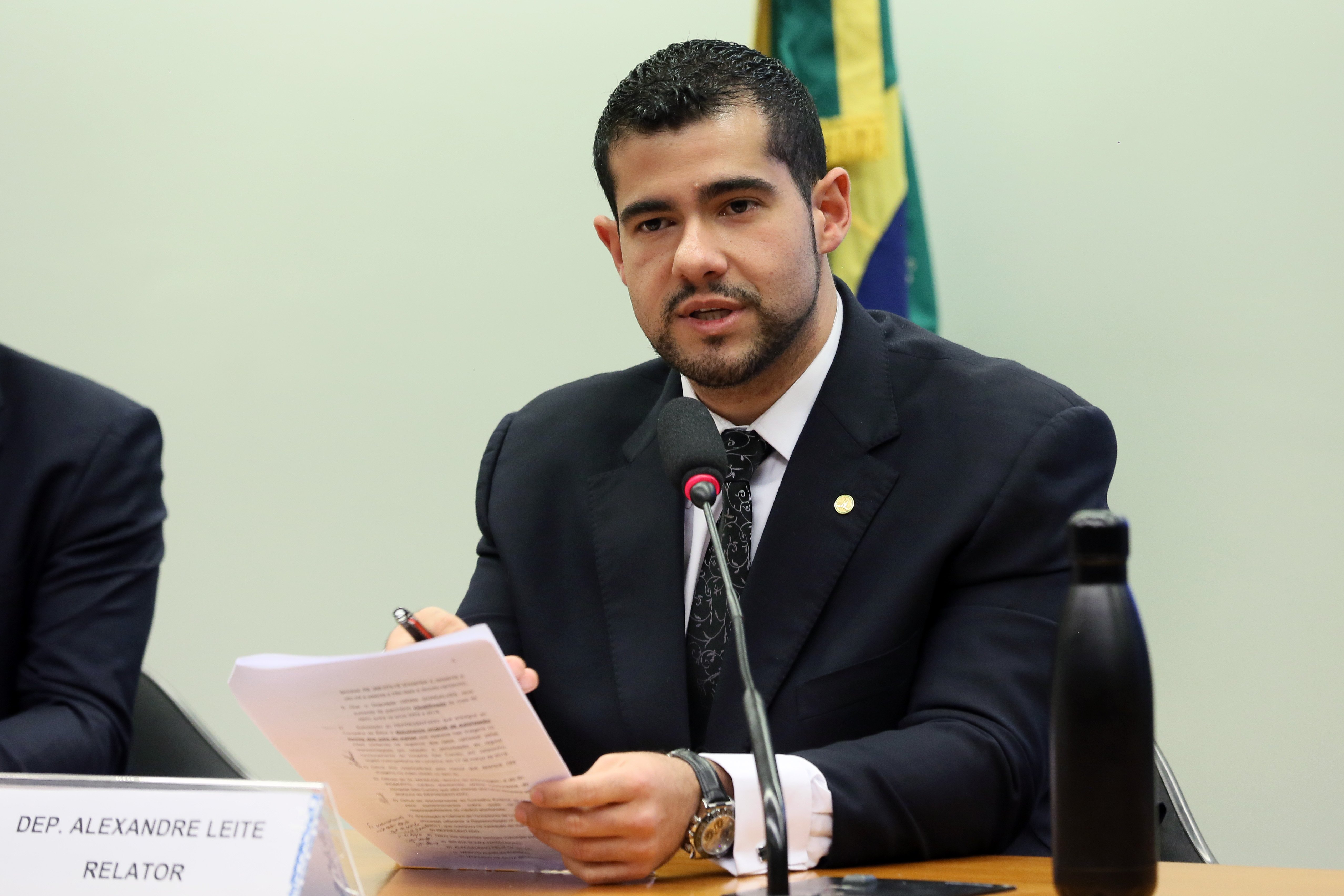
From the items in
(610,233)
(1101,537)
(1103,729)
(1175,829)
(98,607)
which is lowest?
(1175,829)

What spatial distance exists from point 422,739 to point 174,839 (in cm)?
21

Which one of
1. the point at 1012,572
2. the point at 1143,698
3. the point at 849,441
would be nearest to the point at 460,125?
the point at 849,441

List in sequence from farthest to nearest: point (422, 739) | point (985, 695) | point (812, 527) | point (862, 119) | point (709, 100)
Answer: point (862, 119) → point (709, 100) → point (812, 527) → point (985, 695) → point (422, 739)

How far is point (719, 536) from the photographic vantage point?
1.22 metres

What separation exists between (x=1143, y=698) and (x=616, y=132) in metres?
1.26

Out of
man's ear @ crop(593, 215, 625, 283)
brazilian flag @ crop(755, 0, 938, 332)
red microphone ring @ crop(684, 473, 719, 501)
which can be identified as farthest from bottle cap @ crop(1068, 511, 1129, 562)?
brazilian flag @ crop(755, 0, 938, 332)

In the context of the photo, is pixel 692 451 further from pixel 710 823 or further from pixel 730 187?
pixel 730 187

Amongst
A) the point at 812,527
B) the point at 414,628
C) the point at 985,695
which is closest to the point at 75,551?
the point at 414,628

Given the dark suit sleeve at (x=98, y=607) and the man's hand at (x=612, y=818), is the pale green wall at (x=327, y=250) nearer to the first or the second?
the dark suit sleeve at (x=98, y=607)

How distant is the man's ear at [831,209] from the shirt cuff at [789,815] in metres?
0.91

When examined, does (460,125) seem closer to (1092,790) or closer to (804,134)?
(804,134)

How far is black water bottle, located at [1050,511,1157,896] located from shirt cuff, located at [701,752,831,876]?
424 millimetres

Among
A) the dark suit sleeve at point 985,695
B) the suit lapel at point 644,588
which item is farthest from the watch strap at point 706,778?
the suit lapel at point 644,588

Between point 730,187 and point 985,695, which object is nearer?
point 985,695
